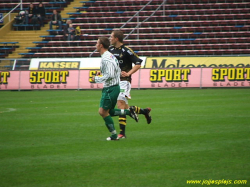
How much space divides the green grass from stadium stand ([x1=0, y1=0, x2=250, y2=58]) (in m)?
17.9

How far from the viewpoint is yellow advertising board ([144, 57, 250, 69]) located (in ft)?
79.7

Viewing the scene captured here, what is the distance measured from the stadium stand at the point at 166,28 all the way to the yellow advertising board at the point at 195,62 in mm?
4504

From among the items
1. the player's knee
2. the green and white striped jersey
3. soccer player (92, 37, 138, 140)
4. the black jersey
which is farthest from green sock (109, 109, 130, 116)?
the black jersey

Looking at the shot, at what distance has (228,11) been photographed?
3184 cm

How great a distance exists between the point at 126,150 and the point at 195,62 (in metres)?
18.3

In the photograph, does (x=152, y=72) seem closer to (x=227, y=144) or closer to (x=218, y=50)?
(x=218, y=50)

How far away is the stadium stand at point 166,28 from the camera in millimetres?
30391

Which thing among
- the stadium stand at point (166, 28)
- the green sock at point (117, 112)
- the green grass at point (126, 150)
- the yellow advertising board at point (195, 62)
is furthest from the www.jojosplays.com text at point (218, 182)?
the stadium stand at point (166, 28)

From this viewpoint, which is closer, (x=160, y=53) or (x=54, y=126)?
(x=54, y=126)

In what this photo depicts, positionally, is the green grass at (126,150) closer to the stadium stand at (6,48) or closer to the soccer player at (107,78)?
the soccer player at (107,78)

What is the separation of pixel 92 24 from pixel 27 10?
6.04 metres

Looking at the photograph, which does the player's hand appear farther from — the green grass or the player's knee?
the green grass

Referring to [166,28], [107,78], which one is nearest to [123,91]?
[107,78]

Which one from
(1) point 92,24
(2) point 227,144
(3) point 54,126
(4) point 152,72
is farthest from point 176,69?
(2) point 227,144
